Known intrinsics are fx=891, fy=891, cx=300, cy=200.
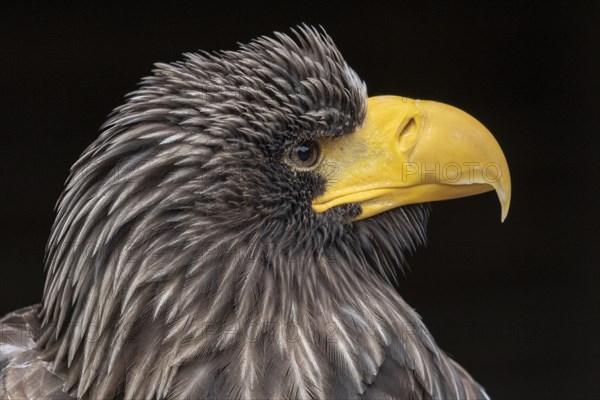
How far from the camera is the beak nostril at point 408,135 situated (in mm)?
2727

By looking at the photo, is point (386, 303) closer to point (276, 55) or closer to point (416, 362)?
point (416, 362)

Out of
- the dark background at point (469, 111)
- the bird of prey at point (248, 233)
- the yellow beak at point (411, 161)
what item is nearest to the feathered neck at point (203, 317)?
the bird of prey at point (248, 233)

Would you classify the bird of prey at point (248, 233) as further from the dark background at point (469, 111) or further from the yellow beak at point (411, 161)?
the dark background at point (469, 111)

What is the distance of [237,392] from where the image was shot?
249 centimetres

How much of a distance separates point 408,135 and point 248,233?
1.92 feet

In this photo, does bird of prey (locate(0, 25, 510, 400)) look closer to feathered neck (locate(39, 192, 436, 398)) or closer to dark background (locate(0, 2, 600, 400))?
feathered neck (locate(39, 192, 436, 398))

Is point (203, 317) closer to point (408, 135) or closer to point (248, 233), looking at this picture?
point (248, 233)

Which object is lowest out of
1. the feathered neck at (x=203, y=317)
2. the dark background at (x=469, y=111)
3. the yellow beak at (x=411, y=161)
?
the dark background at (x=469, y=111)

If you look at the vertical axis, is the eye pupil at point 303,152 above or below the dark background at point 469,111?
above

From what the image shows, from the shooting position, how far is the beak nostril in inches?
107

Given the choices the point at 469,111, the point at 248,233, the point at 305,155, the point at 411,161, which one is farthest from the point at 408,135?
the point at 469,111

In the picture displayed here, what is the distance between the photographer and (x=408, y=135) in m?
2.75

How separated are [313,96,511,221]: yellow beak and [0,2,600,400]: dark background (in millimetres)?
3493

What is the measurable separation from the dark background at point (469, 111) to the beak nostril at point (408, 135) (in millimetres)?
3491
